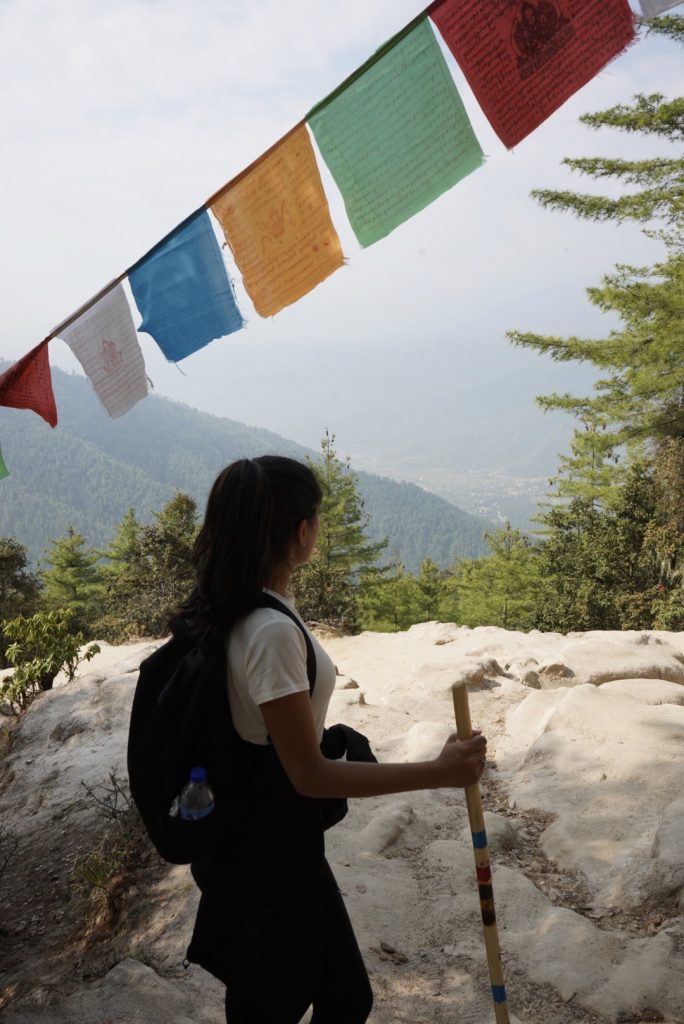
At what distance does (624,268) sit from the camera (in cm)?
1212

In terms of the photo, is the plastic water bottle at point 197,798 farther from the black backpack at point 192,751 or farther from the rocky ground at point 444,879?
the rocky ground at point 444,879

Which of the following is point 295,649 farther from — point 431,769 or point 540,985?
point 540,985

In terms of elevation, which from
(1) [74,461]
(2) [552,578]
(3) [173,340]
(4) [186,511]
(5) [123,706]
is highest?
(1) [74,461]

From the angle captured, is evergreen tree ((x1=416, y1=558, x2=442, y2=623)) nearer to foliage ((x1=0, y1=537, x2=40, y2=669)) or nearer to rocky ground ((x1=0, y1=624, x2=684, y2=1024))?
foliage ((x1=0, y1=537, x2=40, y2=669))

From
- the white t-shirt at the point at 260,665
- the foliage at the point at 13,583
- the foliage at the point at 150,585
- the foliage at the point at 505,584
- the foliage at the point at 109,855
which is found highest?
the foliage at the point at 13,583

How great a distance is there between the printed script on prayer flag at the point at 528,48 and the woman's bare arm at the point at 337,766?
2.18m

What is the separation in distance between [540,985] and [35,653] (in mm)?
7027

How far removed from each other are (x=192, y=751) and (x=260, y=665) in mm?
237

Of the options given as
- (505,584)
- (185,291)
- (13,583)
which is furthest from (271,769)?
(505,584)

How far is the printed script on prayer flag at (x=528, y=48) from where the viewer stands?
7.83 feet

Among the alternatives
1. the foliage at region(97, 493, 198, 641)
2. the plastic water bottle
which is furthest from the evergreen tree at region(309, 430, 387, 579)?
the plastic water bottle

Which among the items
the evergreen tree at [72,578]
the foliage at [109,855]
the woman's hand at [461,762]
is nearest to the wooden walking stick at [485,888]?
the woman's hand at [461,762]

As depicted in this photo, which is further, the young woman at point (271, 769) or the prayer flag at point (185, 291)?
the prayer flag at point (185, 291)

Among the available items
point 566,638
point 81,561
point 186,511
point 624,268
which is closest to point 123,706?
point 566,638
